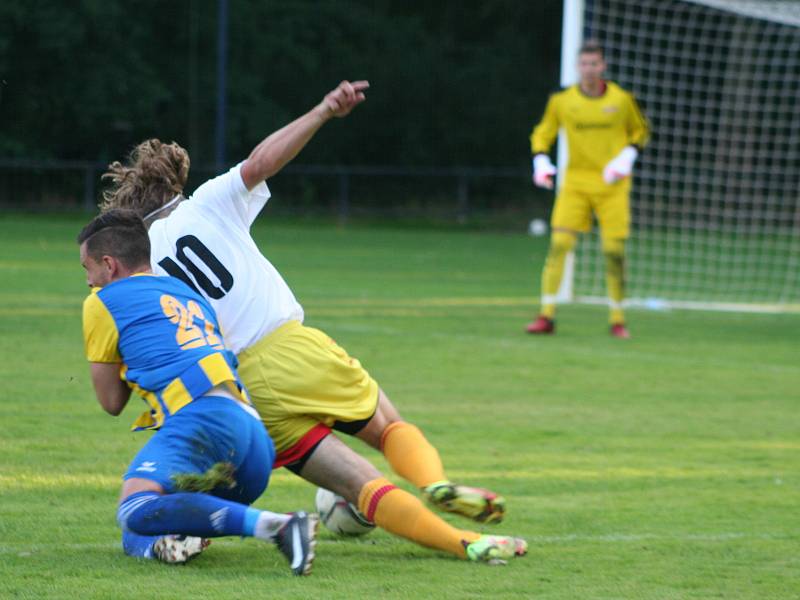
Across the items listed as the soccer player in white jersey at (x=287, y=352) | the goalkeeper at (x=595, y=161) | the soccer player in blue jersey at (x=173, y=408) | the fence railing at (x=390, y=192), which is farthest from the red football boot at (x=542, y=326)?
the fence railing at (x=390, y=192)

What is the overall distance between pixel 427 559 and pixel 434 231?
25.0 metres

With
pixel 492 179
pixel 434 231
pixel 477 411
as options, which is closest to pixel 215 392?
pixel 477 411

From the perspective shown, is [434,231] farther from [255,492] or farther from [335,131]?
[255,492]

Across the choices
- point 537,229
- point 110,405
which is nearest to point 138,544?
point 110,405

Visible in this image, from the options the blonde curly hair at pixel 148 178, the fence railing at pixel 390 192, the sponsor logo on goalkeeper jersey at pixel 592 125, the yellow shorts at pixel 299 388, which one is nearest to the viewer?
the yellow shorts at pixel 299 388

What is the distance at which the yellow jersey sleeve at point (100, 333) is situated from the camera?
14.5ft

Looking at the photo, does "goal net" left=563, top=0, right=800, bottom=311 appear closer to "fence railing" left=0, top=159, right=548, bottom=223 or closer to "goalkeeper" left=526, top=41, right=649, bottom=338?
"goalkeeper" left=526, top=41, right=649, bottom=338

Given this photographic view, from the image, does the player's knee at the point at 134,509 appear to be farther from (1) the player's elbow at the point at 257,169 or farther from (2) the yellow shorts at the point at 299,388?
(1) the player's elbow at the point at 257,169

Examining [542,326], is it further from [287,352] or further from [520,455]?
[287,352]

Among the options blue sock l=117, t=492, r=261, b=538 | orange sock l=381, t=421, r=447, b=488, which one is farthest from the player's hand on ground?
blue sock l=117, t=492, r=261, b=538

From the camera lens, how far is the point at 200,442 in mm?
4352

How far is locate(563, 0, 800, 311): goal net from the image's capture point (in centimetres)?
1719

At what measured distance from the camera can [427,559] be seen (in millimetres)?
4664

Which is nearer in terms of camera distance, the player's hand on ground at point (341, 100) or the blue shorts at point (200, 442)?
the blue shorts at point (200, 442)
